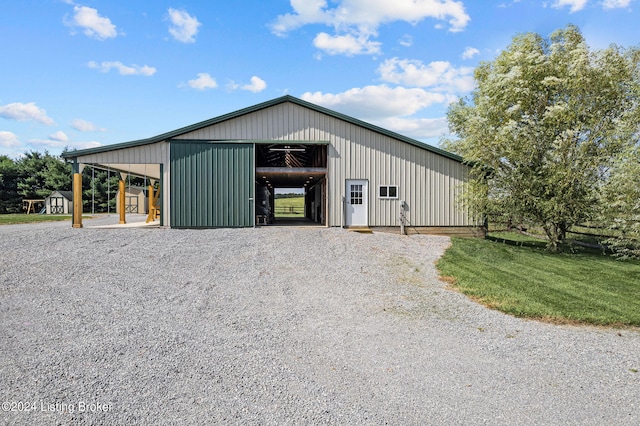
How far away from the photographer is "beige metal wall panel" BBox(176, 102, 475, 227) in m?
15.5

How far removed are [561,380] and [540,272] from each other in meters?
7.68

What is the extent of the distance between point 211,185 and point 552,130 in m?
12.8

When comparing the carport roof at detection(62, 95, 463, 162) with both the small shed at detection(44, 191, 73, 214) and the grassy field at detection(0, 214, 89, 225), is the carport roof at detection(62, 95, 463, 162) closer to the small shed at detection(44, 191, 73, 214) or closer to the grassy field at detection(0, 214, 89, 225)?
the grassy field at detection(0, 214, 89, 225)

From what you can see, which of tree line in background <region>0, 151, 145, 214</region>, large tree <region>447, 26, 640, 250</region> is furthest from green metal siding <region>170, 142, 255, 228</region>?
tree line in background <region>0, 151, 145, 214</region>

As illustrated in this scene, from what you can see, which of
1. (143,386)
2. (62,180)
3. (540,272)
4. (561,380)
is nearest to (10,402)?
(143,386)

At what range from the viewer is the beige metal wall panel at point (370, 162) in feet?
51.0

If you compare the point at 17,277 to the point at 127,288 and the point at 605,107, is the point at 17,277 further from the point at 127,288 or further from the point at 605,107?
the point at 605,107

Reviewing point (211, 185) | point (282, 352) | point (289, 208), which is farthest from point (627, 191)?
point (289, 208)

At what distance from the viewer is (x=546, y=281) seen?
1005cm

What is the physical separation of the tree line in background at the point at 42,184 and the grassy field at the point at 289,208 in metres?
18.0

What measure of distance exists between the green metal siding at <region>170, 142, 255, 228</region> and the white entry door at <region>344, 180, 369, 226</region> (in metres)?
3.67

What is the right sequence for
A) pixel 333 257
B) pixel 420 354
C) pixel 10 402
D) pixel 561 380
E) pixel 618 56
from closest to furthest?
pixel 10 402 → pixel 561 380 → pixel 420 354 → pixel 333 257 → pixel 618 56

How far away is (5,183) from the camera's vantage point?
42.9m

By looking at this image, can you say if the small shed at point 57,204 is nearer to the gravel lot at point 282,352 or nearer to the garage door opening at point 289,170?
the garage door opening at point 289,170
